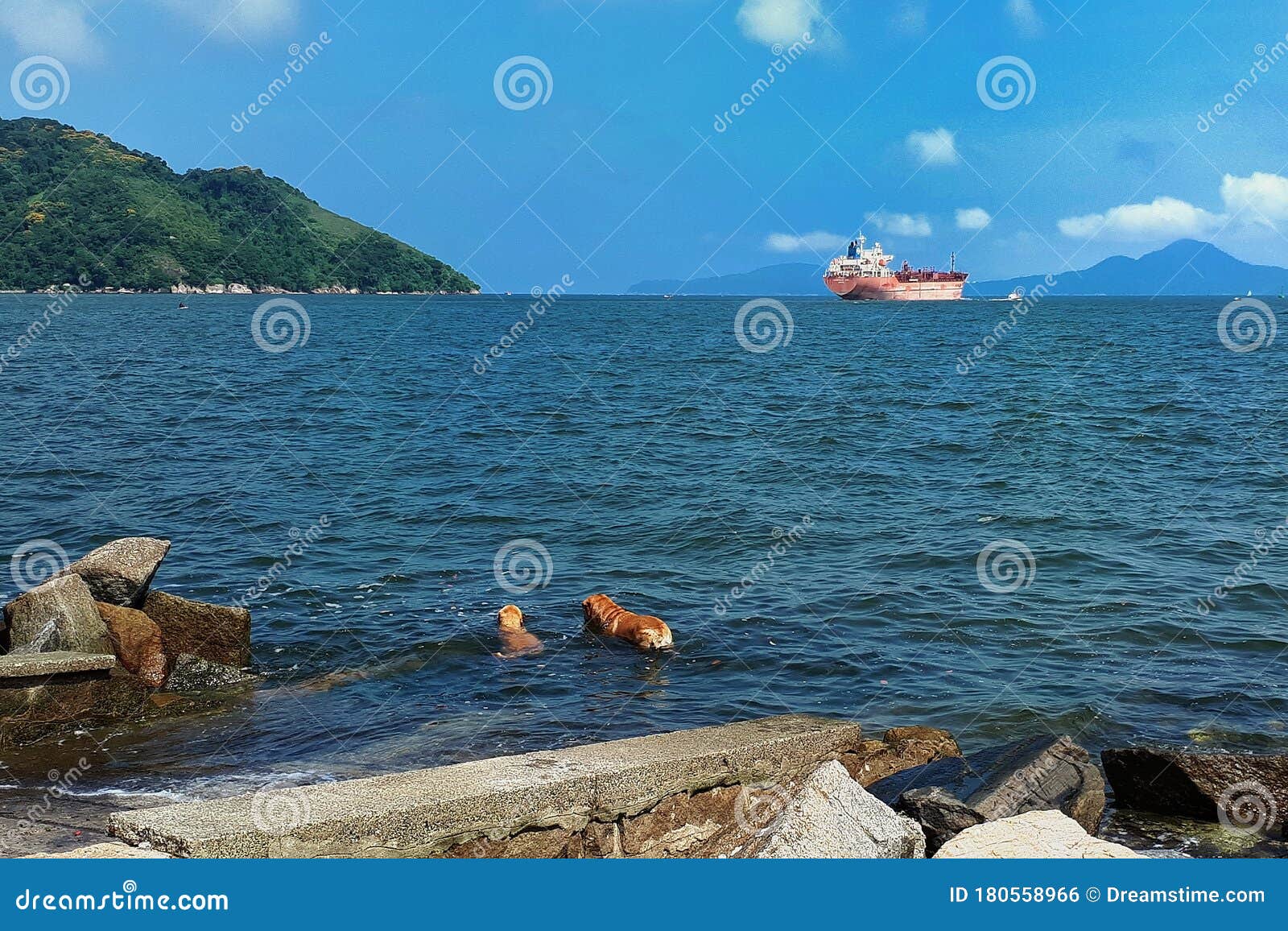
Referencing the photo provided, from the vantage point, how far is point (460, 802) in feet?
21.8

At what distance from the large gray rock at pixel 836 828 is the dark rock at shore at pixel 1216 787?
2685 millimetres

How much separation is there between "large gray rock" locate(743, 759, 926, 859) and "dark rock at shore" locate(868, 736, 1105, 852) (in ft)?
1.10

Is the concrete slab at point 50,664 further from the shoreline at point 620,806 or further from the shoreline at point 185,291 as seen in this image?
the shoreline at point 185,291

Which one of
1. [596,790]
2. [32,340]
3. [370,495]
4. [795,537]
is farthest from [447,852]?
[32,340]

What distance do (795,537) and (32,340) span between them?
2154 inches

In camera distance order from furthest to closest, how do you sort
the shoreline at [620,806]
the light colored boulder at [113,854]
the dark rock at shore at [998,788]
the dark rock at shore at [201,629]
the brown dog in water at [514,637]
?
the brown dog in water at [514,637], the dark rock at shore at [201,629], the dark rock at shore at [998,788], the shoreline at [620,806], the light colored boulder at [113,854]

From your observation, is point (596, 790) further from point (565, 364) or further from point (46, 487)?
point (565, 364)

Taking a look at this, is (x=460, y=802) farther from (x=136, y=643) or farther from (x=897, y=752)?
(x=136, y=643)

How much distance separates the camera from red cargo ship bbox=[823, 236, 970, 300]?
14838 cm

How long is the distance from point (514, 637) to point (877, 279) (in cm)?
14151

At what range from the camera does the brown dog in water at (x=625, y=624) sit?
42.1 ft

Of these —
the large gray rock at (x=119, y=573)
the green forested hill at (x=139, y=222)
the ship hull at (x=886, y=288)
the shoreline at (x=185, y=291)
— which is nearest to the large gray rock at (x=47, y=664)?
the large gray rock at (x=119, y=573)

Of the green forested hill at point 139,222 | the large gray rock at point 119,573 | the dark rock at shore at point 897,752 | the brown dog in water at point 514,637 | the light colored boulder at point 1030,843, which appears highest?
the green forested hill at point 139,222

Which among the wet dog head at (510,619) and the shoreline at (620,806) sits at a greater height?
the wet dog head at (510,619)
